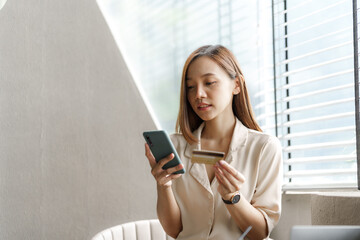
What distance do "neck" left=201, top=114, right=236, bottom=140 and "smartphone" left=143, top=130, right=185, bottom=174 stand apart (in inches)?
10.8

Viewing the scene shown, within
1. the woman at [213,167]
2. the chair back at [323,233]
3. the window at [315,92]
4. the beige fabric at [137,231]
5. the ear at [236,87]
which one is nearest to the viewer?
the chair back at [323,233]

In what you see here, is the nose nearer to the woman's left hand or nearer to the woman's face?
the woman's face

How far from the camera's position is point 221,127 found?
1.64 meters

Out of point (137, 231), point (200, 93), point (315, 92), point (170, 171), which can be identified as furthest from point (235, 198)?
point (315, 92)

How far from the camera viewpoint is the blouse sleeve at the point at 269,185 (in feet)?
4.92

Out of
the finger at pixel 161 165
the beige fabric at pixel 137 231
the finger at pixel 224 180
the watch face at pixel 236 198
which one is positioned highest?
the finger at pixel 161 165

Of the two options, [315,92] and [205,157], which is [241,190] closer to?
[205,157]

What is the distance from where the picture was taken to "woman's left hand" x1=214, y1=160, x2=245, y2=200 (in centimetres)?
136

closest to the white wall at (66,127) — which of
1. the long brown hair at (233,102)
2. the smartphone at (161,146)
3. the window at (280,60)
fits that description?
the window at (280,60)

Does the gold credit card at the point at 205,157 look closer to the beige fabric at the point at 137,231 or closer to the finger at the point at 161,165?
the finger at the point at 161,165

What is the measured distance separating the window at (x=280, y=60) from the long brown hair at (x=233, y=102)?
29.5 inches

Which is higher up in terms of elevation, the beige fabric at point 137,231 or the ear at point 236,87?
the ear at point 236,87

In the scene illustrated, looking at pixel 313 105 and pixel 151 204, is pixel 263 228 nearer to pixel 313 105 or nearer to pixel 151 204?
pixel 313 105

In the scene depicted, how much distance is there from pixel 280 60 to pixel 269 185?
121 centimetres
